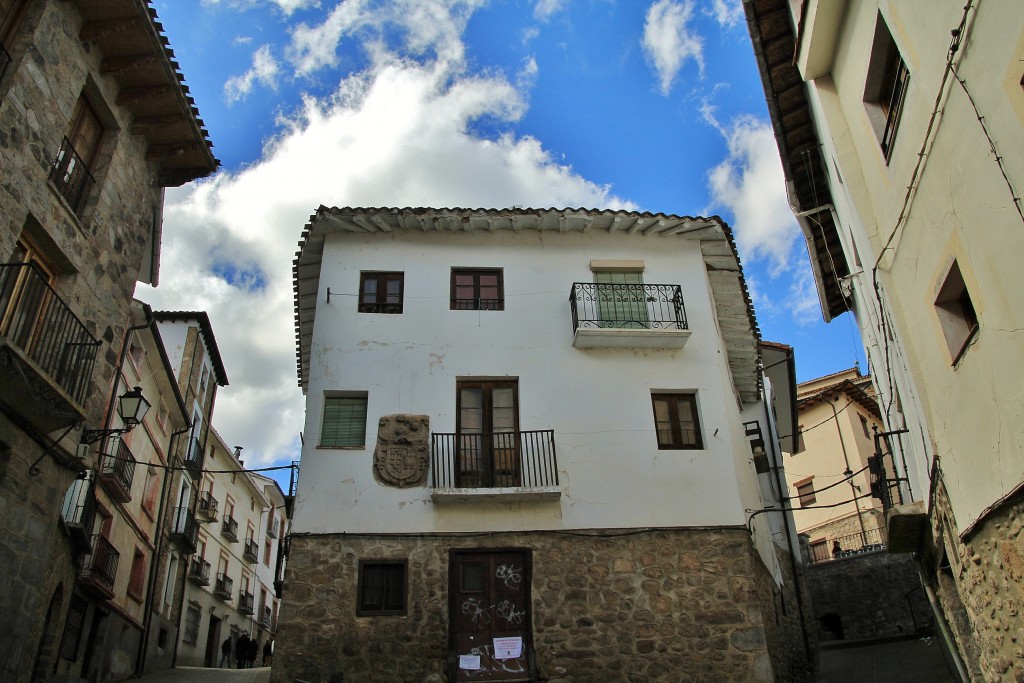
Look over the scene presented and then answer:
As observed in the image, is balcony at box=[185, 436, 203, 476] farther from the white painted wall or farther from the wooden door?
the wooden door

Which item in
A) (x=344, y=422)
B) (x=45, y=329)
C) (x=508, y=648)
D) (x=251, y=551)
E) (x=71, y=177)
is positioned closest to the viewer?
(x=45, y=329)

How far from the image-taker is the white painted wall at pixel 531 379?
38.4 feet

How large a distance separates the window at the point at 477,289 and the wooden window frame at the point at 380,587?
452 centimetres

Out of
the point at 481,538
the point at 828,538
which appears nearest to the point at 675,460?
the point at 481,538

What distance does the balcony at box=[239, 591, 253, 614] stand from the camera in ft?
101

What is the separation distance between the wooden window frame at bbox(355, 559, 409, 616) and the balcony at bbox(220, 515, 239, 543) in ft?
64.5

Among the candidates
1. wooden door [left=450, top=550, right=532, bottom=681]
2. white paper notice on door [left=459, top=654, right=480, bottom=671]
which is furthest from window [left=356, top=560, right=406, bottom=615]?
white paper notice on door [left=459, top=654, right=480, bottom=671]

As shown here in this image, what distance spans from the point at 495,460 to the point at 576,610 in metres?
2.55

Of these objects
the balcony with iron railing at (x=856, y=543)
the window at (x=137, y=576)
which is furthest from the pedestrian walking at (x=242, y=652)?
the balcony with iron railing at (x=856, y=543)

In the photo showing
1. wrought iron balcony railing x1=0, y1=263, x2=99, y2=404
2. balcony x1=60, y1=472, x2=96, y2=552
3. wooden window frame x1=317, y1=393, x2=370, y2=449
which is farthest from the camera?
balcony x1=60, y1=472, x2=96, y2=552

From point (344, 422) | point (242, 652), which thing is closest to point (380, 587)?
point (344, 422)

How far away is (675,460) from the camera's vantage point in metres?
12.2

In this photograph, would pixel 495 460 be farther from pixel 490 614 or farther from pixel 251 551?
pixel 251 551

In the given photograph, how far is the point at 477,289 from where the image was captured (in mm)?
13836
